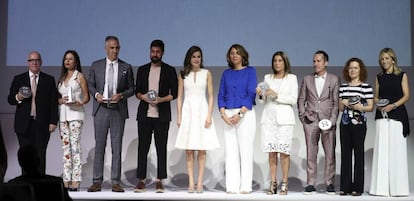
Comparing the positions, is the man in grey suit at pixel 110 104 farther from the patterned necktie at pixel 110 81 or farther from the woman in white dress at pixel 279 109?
the woman in white dress at pixel 279 109

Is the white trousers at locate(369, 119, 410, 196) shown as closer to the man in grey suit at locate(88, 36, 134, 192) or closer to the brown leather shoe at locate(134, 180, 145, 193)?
the brown leather shoe at locate(134, 180, 145, 193)

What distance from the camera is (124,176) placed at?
7.45 meters

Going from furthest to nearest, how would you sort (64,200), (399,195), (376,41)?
1. (376,41)
2. (399,195)
3. (64,200)

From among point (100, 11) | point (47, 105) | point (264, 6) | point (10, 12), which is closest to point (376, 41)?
point (264, 6)

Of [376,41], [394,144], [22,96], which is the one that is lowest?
[394,144]

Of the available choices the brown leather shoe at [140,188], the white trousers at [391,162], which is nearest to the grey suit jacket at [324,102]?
the white trousers at [391,162]

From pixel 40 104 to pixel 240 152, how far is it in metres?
2.14

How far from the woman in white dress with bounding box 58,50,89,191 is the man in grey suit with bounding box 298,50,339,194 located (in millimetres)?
2326

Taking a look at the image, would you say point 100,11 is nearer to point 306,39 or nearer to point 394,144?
point 306,39

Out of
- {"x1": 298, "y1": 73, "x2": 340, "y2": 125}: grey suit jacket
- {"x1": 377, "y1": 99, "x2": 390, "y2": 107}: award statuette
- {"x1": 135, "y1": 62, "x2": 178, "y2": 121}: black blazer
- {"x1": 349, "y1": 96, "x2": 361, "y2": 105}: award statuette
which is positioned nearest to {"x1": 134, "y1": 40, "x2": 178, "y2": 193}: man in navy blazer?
{"x1": 135, "y1": 62, "x2": 178, "y2": 121}: black blazer

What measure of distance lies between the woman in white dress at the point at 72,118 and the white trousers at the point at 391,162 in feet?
10.1

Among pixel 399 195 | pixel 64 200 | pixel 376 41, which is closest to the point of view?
pixel 64 200

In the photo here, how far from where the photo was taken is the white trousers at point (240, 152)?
20.4 ft

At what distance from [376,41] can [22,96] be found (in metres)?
4.02
